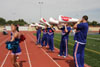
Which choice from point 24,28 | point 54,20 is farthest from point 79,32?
point 24,28

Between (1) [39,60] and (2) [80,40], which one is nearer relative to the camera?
(2) [80,40]

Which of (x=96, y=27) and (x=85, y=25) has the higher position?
(x=85, y=25)

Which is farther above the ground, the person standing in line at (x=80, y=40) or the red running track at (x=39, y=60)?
the person standing in line at (x=80, y=40)

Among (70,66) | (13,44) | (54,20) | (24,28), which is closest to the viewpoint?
(13,44)

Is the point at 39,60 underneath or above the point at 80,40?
underneath

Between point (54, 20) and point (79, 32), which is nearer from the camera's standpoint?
point (79, 32)

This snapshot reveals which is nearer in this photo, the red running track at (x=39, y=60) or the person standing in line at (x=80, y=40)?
the person standing in line at (x=80, y=40)

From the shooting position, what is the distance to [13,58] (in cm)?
434

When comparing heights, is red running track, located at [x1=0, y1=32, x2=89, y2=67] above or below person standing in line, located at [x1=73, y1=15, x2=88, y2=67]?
below

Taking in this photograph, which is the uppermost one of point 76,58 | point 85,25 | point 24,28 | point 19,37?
point 85,25

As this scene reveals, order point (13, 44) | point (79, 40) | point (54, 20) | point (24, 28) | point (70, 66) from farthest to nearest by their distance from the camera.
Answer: point (24, 28), point (54, 20), point (70, 66), point (79, 40), point (13, 44)

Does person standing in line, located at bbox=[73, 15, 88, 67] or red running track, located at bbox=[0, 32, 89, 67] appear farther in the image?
red running track, located at bbox=[0, 32, 89, 67]

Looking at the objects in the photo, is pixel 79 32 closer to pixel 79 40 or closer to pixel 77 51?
pixel 79 40

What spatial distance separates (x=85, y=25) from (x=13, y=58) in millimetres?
2657
